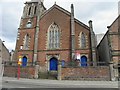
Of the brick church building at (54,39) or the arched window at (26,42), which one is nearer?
the brick church building at (54,39)

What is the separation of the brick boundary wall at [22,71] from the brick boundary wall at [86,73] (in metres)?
4.63

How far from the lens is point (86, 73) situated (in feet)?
63.9

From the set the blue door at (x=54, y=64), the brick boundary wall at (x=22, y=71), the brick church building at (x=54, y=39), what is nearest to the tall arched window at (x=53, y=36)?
the brick church building at (x=54, y=39)

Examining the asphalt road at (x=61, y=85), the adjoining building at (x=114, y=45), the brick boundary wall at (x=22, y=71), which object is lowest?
the asphalt road at (x=61, y=85)

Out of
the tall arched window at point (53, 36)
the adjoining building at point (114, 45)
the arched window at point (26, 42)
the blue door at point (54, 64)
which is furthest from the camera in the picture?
the arched window at point (26, 42)

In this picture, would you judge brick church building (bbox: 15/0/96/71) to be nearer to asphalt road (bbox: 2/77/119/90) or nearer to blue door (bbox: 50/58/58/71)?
blue door (bbox: 50/58/58/71)

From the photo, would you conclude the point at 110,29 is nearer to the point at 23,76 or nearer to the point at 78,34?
the point at 78,34

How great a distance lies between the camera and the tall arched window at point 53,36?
29875 mm

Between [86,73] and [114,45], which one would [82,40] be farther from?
[86,73]

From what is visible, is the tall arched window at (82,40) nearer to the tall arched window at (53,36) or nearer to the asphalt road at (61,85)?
the tall arched window at (53,36)

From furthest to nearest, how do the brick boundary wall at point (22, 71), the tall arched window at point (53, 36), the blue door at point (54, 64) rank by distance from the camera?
the tall arched window at point (53, 36) → the blue door at point (54, 64) → the brick boundary wall at point (22, 71)

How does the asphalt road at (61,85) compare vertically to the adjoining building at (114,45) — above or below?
below

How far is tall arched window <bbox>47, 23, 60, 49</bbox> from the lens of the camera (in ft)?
98.0

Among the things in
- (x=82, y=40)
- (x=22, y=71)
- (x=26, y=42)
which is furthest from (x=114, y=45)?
(x=26, y=42)
